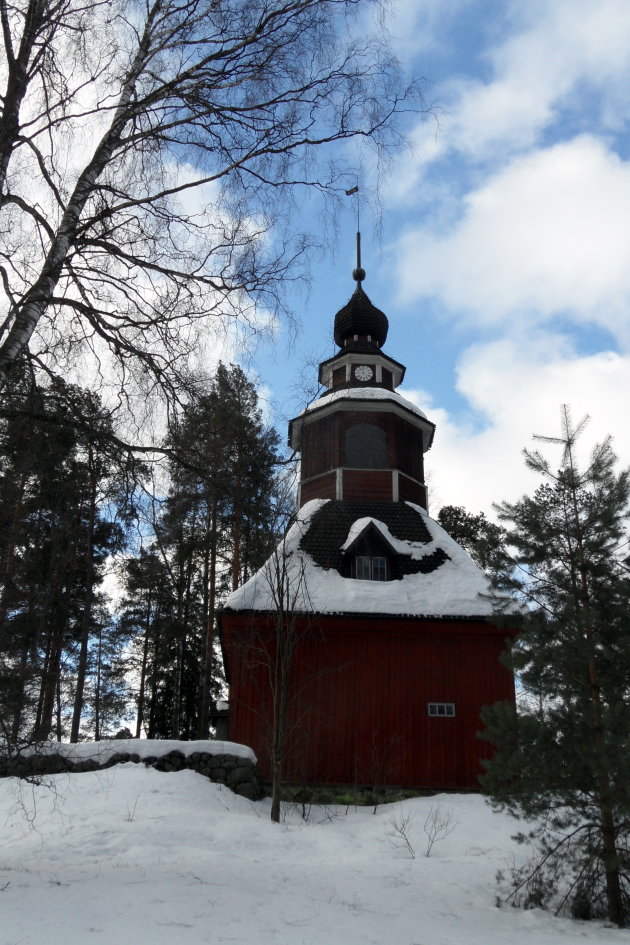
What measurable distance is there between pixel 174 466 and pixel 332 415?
13953 mm

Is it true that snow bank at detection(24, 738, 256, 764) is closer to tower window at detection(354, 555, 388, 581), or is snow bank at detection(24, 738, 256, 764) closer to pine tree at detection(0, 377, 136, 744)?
tower window at detection(354, 555, 388, 581)

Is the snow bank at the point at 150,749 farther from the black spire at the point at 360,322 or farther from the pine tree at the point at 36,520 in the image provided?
the black spire at the point at 360,322

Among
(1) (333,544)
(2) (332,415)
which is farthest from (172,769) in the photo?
(2) (332,415)

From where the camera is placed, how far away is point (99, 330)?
261 inches

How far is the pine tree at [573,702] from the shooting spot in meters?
6.98

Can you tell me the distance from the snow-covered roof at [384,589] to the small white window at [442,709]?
1.83 meters

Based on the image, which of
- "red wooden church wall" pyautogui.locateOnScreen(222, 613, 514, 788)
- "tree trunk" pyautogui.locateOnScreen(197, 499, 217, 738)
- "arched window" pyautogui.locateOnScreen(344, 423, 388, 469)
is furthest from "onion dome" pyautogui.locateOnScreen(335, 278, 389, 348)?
"red wooden church wall" pyautogui.locateOnScreen(222, 613, 514, 788)

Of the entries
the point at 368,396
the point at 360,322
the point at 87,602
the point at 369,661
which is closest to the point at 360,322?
the point at 360,322

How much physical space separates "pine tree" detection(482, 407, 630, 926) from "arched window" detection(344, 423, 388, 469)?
448 inches

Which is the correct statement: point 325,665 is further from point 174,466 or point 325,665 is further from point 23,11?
point 23,11

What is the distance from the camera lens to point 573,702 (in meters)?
7.43

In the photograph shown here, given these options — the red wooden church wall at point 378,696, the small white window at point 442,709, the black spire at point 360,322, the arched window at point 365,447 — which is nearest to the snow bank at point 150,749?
the red wooden church wall at point 378,696

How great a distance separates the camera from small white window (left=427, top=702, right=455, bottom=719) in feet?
50.5

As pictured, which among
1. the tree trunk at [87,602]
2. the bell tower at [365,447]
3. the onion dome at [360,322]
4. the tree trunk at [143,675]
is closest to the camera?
the tree trunk at [87,602]
